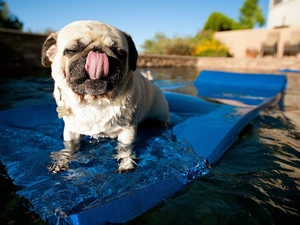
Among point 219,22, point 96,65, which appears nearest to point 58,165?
point 96,65

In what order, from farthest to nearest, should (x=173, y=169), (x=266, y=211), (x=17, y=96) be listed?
(x=17, y=96), (x=173, y=169), (x=266, y=211)

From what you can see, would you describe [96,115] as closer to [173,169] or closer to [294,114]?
[173,169]

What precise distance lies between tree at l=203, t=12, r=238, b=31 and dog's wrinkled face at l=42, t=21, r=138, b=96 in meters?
27.0

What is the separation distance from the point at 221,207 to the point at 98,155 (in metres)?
1.04

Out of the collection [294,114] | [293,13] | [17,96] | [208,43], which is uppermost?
[293,13]

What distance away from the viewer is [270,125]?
3.07 meters

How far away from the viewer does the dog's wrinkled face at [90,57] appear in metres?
1.46

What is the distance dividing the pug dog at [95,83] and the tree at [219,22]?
2694 cm

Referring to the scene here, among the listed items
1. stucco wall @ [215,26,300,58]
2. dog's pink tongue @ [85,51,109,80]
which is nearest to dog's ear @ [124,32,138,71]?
dog's pink tongue @ [85,51,109,80]

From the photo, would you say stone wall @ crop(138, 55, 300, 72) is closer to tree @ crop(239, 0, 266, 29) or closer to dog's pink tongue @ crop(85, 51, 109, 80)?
dog's pink tongue @ crop(85, 51, 109, 80)

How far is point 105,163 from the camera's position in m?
1.75

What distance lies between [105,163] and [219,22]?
27.9 meters

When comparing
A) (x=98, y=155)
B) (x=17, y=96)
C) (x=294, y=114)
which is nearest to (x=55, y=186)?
(x=98, y=155)

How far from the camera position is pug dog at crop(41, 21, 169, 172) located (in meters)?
1.49
